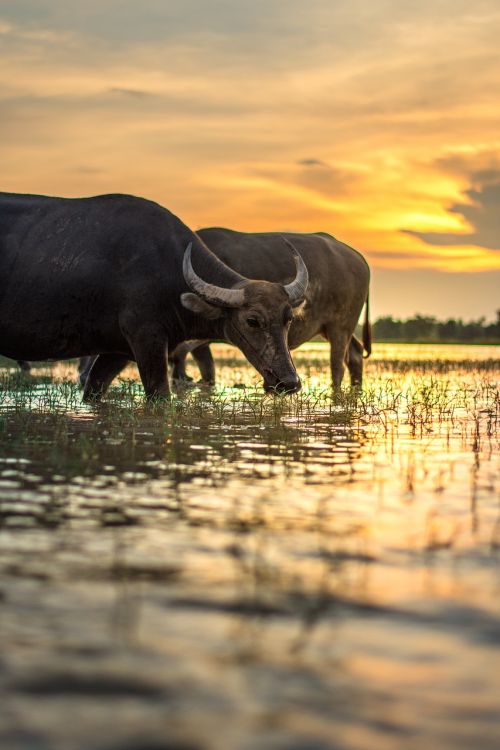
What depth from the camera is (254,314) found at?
8.34 meters

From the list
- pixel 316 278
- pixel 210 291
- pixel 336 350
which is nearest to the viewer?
pixel 210 291

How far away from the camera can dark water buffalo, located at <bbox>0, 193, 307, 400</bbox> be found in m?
8.41

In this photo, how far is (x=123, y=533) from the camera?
3207mm

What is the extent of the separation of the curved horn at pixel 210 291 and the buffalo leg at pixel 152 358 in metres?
0.48

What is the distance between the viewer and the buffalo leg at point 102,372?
9234 millimetres

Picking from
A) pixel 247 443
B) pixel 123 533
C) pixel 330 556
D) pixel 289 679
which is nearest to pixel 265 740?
pixel 289 679

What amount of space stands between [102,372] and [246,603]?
7.00 m

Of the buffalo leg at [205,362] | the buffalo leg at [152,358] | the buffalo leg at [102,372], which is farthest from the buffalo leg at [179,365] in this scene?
the buffalo leg at [152,358]

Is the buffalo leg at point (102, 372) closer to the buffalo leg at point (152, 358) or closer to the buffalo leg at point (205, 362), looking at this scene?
the buffalo leg at point (152, 358)

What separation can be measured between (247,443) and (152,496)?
6.52ft

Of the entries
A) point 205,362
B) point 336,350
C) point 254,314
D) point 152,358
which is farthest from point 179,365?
point 254,314

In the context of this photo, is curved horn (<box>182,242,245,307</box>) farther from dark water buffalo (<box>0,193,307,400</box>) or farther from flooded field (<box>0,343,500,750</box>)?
flooded field (<box>0,343,500,750</box>)

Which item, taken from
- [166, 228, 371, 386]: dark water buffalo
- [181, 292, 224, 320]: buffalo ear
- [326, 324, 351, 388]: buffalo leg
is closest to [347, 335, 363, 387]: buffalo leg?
[166, 228, 371, 386]: dark water buffalo

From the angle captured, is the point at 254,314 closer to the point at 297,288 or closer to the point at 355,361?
the point at 297,288
